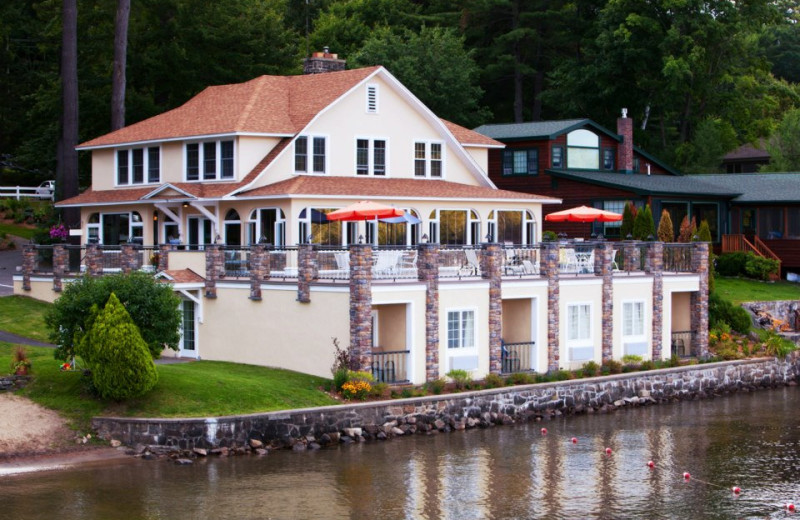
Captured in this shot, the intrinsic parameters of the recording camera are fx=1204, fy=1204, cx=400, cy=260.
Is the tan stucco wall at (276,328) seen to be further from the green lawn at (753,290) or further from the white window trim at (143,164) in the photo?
the green lawn at (753,290)

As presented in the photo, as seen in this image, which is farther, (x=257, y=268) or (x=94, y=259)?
(x=94, y=259)

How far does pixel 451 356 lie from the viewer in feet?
116

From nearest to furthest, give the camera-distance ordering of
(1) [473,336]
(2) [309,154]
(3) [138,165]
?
(1) [473,336] < (2) [309,154] < (3) [138,165]

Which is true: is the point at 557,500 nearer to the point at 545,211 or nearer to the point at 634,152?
the point at 545,211

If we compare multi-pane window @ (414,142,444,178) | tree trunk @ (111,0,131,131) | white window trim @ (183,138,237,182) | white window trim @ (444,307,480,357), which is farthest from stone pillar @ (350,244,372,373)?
tree trunk @ (111,0,131,131)

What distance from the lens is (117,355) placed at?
29094mm

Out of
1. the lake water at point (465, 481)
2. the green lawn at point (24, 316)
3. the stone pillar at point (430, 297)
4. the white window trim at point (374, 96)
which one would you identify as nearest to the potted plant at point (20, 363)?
the lake water at point (465, 481)

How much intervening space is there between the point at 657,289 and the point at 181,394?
59.8ft

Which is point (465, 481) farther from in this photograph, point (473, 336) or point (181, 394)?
point (473, 336)

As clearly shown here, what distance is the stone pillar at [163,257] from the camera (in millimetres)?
38812

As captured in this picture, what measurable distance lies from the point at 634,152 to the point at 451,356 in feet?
95.8

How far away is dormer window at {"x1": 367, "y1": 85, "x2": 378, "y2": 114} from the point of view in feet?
154

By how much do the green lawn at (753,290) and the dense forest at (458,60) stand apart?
51.6 feet

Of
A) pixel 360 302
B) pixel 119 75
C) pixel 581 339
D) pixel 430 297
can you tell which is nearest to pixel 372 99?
pixel 119 75
